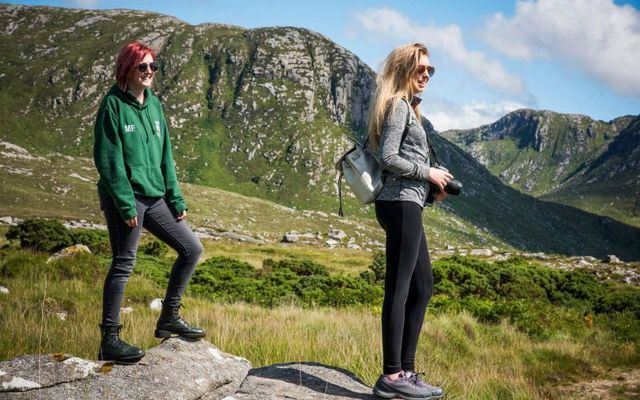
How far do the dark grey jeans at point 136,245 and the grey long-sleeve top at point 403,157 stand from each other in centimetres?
187

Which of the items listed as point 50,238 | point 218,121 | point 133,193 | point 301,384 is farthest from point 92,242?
point 218,121

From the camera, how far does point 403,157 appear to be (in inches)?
140

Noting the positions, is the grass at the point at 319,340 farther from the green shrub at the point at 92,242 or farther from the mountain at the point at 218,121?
the mountain at the point at 218,121

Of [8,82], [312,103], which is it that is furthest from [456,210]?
[8,82]

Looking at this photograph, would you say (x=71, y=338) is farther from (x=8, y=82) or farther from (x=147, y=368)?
(x=8, y=82)

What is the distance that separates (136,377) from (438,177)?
271 centimetres

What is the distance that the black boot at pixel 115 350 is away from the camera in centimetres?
345

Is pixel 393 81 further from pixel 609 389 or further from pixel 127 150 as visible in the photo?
pixel 609 389

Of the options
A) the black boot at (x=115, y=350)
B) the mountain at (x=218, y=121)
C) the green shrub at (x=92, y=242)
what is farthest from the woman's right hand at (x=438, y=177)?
the mountain at (x=218, y=121)

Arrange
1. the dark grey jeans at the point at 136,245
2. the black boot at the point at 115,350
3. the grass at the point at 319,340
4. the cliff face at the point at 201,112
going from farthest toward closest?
the cliff face at the point at 201,112 → the grass at the point at 319,340 → the dark grey jeans at the point at 136,245 → the black boot at the point at 115,350

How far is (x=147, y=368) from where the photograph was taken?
342 cm

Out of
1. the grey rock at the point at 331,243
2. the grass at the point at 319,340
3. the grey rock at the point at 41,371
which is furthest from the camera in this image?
the grey rock at the point at 331,243

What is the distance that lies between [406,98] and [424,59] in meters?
0.37

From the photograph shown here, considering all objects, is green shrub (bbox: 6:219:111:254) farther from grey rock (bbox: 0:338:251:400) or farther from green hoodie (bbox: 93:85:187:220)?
grey rock (bbox: 0:338:251:400)
